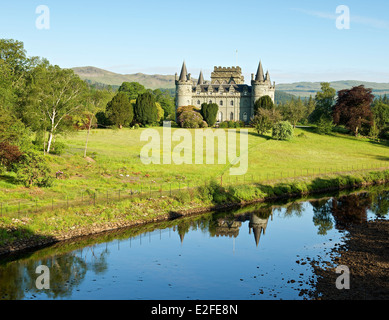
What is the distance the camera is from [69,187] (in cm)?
3625

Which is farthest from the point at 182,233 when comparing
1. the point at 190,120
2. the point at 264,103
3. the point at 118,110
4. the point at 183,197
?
the point at 264,103

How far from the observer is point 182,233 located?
100ft

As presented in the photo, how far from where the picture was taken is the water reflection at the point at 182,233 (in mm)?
20828

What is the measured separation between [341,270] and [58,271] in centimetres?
1451

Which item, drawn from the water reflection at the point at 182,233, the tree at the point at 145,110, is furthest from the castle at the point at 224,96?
the water reflection at the point at 182,233

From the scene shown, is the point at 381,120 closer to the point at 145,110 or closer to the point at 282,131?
the point at 282,131

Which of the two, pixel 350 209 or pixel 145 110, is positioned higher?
pixel 145 110

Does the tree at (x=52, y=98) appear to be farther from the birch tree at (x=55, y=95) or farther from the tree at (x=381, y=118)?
the tree at (x=381, y=118)

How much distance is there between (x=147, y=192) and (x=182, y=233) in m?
7.33

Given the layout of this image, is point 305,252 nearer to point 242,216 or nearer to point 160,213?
point 242,216
